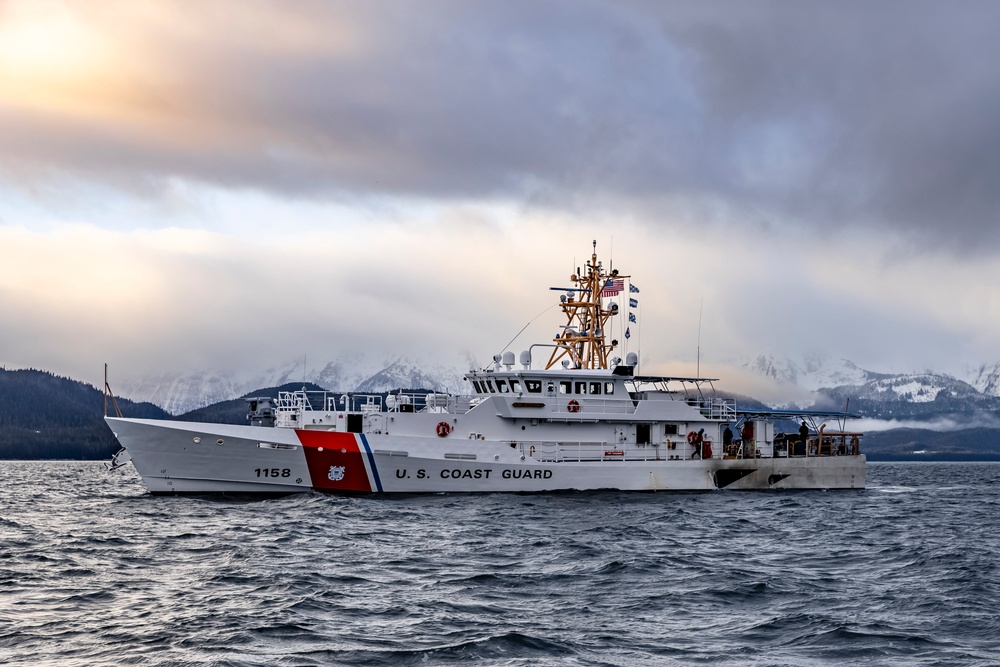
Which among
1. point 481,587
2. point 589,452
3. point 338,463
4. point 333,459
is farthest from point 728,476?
point 481,587

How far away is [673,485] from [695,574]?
72.5ft

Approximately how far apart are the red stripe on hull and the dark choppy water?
8.15 feet

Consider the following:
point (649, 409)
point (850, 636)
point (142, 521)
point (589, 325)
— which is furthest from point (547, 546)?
point (589, 325)

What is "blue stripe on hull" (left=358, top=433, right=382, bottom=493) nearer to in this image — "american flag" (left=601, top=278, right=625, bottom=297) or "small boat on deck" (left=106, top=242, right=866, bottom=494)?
"small boat on deck" (left=106, top=242, right=866, bottom=494)

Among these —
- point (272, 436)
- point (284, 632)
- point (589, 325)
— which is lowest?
point (284, 632)

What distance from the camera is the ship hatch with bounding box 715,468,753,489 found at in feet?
148

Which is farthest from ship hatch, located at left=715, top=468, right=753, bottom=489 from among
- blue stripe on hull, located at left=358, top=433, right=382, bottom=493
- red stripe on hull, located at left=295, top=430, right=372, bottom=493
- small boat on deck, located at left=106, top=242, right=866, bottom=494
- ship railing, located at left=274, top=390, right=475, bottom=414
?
red stripe on hull, located at left=295, top=430, right=372, bottom=493

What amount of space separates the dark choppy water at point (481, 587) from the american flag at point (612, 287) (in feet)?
48.7

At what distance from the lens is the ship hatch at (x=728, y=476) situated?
148ft

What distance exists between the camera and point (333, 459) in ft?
122

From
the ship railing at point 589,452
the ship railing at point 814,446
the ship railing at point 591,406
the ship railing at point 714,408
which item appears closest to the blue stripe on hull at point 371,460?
the ship railing at point 589,452

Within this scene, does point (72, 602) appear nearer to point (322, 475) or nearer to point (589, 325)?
point (322, 475)

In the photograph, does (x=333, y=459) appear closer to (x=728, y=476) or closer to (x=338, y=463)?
(x=338, y=463)

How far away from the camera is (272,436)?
36938 mm
